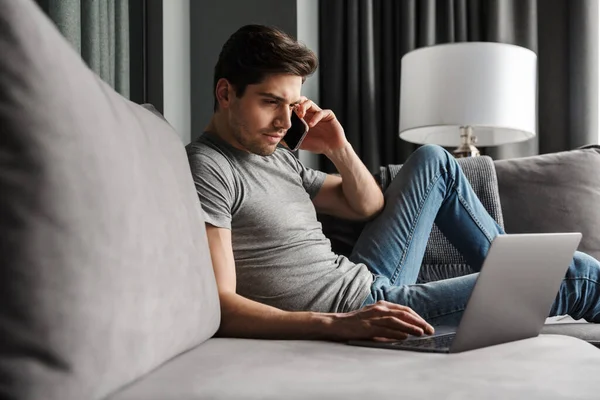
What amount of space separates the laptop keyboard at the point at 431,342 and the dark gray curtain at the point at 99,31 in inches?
45.9

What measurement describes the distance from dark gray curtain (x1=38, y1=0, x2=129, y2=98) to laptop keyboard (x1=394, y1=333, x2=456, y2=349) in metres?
1.16

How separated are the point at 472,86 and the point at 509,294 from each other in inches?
68.7

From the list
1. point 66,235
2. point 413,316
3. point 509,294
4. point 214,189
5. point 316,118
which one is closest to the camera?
point 66,235

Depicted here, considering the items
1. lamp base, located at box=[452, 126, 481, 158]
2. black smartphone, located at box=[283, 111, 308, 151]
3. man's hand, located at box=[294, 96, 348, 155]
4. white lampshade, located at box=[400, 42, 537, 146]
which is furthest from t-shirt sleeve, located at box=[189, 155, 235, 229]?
lamp base, located at box=[452, 126, 481, 158]

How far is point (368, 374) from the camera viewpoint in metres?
0.79

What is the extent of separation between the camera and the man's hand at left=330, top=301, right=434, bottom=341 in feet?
3.63

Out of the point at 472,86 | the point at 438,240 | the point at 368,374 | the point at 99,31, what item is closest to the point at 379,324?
the point at 368,374

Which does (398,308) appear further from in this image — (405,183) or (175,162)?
(405,183)

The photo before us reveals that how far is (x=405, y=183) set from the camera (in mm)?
1887

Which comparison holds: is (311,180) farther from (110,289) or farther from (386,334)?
(110,289)

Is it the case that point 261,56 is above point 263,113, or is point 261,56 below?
above

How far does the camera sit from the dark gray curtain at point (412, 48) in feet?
10.4

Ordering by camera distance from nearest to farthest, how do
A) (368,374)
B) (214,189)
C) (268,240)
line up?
1. (368,374)
2. (214,189)
3. (268,240)

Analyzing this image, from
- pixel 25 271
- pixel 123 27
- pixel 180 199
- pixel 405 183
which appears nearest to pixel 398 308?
pixel 180 199
